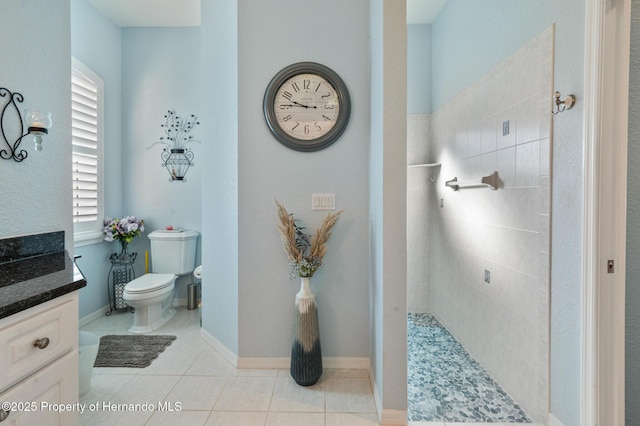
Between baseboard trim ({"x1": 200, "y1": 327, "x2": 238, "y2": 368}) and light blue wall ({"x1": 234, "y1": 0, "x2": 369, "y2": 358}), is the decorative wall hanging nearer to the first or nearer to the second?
light blue wall ({"x1": 234, "y1": 0, "x2": 369, "y2": 358})

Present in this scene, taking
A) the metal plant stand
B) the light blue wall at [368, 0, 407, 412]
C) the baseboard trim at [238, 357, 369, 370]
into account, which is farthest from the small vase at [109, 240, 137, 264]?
the light blue wall at [368, 0, 407, 412]

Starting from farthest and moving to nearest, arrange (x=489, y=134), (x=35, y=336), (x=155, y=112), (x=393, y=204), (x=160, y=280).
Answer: (x=155, y=112), (x=160, y=280), (x=489, y=134), (x=393, y=204), (x=35, y=336)

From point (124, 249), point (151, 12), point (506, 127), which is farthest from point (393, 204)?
point (151, 12)

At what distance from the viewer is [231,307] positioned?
2.25 meters

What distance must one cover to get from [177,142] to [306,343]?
2.58m

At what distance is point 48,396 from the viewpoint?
1.06 m

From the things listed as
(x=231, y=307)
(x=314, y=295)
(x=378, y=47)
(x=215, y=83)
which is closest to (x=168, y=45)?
(x=215, y=83)

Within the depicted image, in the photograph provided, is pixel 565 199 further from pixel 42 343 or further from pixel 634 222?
pixel 42 343

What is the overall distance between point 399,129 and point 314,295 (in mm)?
1203

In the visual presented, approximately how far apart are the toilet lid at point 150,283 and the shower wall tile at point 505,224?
2.56 m

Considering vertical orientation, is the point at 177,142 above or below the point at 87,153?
above

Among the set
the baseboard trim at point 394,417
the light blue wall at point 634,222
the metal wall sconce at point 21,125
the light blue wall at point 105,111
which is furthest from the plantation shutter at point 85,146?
the light blue wall at point 634,222

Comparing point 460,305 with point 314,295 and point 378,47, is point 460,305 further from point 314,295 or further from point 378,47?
point 378,47

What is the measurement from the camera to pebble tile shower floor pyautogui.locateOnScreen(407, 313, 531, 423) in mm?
1699
